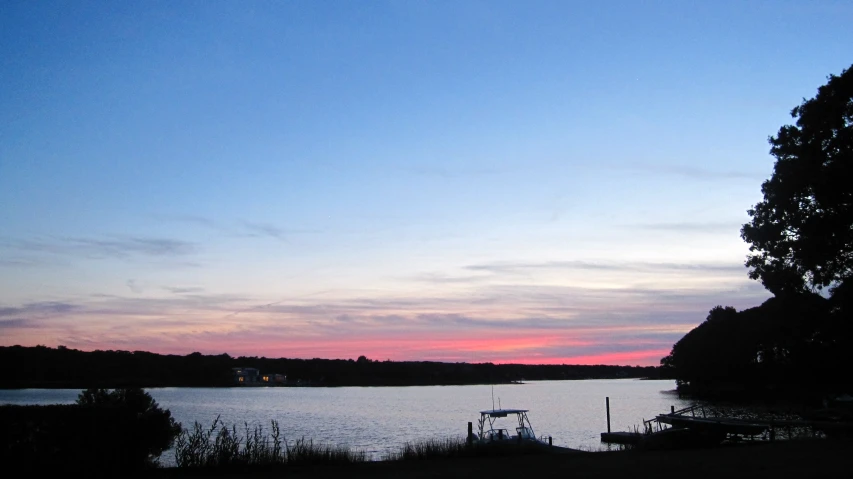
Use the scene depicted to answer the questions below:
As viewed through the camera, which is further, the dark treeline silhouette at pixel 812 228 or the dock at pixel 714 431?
the dock at pixel 714 431

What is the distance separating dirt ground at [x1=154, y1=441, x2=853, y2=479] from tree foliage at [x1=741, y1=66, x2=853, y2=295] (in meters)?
8.18

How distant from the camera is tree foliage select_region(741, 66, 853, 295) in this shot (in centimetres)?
2533

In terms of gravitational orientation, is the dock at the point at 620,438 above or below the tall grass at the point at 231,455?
below

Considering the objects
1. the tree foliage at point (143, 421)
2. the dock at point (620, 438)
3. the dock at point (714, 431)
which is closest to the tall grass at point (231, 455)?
the tree foliage at point (143, 421)

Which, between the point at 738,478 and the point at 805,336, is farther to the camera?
the point at 805,336

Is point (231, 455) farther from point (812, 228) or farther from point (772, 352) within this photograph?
point (772, 352)

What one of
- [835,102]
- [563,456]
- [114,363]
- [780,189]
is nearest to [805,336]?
[780,189]

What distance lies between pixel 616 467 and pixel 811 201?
1513 centimetres

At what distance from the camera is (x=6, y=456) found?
555 inches

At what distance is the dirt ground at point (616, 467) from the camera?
53.4 ft

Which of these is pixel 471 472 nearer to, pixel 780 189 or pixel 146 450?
pixel 146 450

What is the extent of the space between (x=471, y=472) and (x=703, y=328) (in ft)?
362

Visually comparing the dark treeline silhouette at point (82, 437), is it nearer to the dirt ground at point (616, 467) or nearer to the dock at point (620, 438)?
the dirt ground at point (616, 467)

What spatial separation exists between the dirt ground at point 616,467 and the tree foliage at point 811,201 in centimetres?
818
